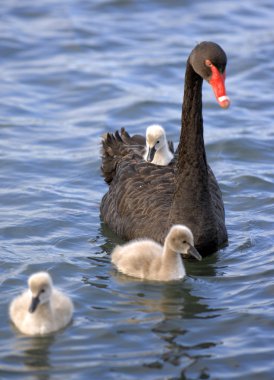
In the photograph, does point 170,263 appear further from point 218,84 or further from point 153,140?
point 153,140

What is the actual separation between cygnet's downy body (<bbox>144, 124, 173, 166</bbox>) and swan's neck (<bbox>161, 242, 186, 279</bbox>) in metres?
1.43

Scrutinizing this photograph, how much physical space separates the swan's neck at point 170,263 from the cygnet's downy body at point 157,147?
4.68 feet

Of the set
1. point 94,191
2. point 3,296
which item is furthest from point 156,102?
point 3,296

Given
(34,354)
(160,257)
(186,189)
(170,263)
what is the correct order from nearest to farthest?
(34,354)
(170,263)
(160,257)
(186,189)

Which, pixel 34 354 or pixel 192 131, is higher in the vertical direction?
pixel 192 131

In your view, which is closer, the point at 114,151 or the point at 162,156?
the point at 162,156

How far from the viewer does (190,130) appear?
8.27m

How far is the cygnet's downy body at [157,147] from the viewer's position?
343 inches

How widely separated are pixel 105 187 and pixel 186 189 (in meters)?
2.13

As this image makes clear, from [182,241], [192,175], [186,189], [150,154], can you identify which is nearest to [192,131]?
[192,175]

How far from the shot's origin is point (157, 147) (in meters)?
8.81

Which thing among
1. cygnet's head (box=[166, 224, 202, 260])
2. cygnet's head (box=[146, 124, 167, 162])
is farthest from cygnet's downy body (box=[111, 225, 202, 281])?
cygnet's head (box=[146, 124, 167, 162])

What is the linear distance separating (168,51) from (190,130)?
638 centimetres

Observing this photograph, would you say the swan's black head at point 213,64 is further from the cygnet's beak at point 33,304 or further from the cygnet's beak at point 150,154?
the cygnet's beak at point 33,304
